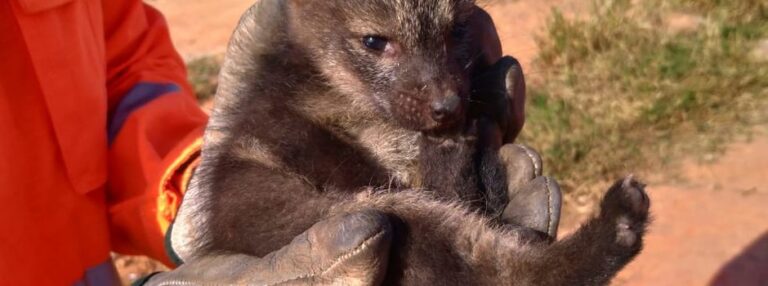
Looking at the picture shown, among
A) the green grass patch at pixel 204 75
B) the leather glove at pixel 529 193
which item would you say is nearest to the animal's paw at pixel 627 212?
the leather glove at pixel 529 193

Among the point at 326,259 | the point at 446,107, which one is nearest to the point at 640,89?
the point at 446,107

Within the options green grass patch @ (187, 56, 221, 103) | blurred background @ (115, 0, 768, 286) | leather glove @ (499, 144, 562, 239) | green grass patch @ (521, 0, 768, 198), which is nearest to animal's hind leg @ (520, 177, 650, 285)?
leather glove @ (499, 144, 562, 239)

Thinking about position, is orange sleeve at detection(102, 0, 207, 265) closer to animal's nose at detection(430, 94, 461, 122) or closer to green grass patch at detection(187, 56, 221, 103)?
animal's nose at detection(430, 94, 461, 122)

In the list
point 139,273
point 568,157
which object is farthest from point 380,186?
point 139,273

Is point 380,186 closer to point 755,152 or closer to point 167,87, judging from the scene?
point 167,87

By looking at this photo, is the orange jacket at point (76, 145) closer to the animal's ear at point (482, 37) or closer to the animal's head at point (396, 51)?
the animal's head at point (396, 51)
